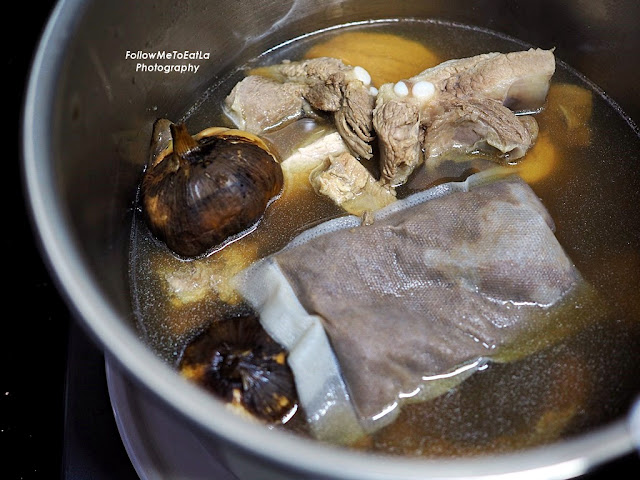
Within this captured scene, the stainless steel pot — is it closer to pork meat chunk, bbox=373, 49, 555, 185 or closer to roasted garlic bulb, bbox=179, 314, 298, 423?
roasted garlic bulb, bbox=179, 314, 298, 423

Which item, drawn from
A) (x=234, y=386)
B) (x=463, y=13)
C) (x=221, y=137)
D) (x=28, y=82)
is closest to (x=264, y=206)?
(x=221, y=137)

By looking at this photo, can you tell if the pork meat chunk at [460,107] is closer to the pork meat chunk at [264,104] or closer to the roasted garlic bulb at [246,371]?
the pork meat chunk at [264,104]

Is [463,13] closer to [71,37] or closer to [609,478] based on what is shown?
[71,37]

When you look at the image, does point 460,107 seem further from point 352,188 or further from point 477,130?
point 352,188

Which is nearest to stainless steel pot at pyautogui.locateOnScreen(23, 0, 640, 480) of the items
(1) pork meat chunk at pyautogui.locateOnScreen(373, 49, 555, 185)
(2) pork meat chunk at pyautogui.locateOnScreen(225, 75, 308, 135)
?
(2) pork meat chunk at pyautogui.locateOnScreen(225, 75, 308, 135)

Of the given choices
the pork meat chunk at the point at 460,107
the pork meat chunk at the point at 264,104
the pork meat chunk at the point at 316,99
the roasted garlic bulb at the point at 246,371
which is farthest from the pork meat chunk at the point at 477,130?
the roasted garlic bulb at the point at 246,371
